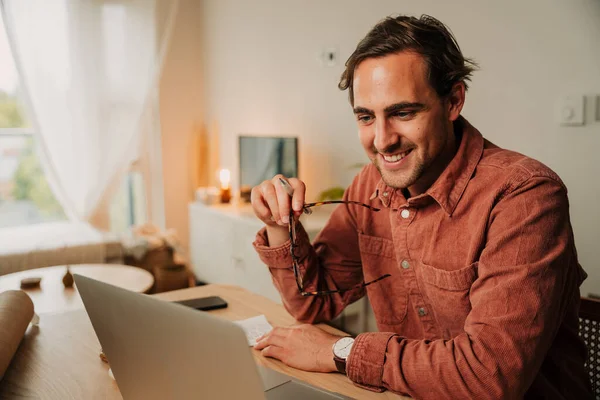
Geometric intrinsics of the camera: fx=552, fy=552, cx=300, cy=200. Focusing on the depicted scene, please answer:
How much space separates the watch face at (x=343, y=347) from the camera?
38.6 inches

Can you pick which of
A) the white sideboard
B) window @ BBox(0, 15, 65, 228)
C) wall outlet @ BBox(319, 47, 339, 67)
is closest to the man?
the white sideboard

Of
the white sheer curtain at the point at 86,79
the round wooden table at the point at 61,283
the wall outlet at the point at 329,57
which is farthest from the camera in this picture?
the white sheer curtain at the point at 86,79

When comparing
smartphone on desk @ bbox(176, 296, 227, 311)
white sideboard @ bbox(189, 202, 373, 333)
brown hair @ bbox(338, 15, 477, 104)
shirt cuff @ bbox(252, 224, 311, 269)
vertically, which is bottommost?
white sideboard @ bbox(189, 202, 373, 333)

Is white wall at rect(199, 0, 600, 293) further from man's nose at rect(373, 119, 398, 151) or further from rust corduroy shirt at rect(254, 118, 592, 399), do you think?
man's nose at rect(373, 119, 398, 151)

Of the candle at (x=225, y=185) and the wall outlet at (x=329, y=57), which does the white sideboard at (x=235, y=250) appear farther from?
the wall outlet at (x=329, y=57)

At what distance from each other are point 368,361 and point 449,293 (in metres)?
0.25

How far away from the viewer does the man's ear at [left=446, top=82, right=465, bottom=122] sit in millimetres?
1176

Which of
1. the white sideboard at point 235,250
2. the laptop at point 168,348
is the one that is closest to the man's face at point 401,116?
the laptop at point 168,348

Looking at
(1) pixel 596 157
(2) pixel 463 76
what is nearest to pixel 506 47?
(1) pixel 596 157

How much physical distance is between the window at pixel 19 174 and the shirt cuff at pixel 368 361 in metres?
3.87

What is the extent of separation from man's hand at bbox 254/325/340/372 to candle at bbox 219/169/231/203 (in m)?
2.90

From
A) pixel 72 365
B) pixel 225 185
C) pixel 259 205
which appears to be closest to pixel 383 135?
pixel 259 205

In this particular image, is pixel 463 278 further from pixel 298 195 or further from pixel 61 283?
pixel 61 283

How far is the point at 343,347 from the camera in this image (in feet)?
3.27
